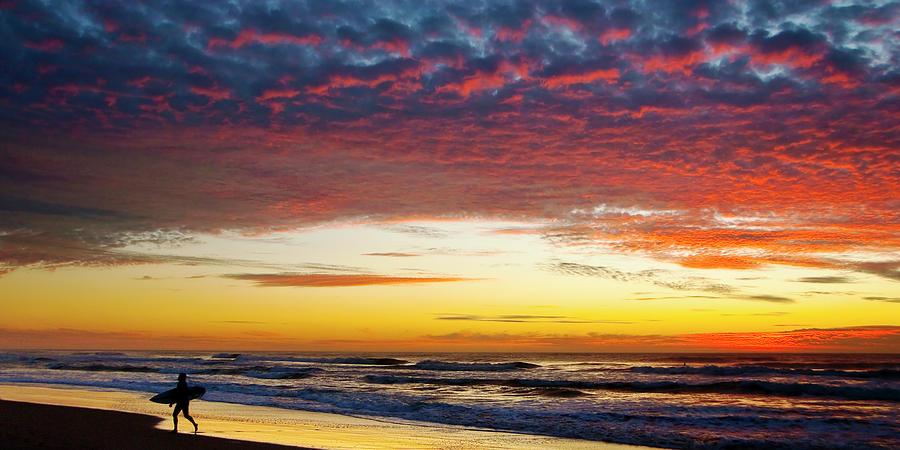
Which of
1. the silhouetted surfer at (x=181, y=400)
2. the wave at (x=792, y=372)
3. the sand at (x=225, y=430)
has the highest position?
the silhouetted surfer at (x=181, y=400)

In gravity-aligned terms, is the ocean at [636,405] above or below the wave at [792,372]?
above

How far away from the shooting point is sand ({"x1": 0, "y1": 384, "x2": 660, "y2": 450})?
14.6m

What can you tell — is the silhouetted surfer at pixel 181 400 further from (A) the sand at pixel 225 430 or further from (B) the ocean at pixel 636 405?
(B) the ocean at pixel 636 405

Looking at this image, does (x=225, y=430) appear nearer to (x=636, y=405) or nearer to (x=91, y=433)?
(x=91, y=433)

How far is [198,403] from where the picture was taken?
2642 centimetres

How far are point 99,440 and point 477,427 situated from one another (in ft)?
37.0

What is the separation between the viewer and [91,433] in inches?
615

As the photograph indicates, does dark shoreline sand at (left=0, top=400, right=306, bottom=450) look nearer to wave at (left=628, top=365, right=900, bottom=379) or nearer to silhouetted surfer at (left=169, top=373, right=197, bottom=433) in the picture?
silhouetted surfer at (left=169, top=373, right=197, bottom=433)

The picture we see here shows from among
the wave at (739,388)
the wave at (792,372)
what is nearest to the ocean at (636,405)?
the wave at (739,388)

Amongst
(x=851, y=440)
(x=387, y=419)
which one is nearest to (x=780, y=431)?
(x=851, y=440)

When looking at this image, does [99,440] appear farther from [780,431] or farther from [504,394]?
[504,394]

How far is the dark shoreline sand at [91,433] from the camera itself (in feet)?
45.0

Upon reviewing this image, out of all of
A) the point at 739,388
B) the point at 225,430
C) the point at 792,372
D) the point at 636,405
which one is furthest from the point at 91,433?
the point at 792,372

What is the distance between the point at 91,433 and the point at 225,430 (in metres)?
3.33
